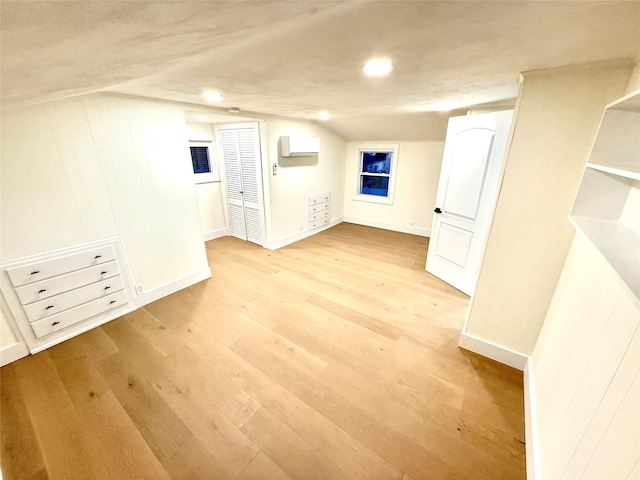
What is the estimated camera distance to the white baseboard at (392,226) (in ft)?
16.4

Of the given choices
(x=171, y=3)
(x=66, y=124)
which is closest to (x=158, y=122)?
(x=66, y=124)

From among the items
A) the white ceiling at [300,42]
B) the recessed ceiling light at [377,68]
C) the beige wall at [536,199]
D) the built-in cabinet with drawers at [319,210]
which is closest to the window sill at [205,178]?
the built-in cabinet with drawers at [319,210]

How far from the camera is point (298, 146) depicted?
402 cm

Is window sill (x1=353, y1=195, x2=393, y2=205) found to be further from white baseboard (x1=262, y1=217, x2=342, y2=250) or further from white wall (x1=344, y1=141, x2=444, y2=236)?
white baseboard (x1=262, y1=217, x2=342, y2=250)

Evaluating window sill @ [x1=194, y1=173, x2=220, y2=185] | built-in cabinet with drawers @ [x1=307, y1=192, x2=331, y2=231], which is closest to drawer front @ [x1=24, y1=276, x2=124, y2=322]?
window sill @ [x1=194, y1=173, x2=220, y2=185]

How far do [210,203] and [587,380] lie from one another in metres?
4.88

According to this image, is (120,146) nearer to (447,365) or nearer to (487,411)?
(447,365)

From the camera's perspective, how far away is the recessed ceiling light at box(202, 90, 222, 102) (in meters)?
2.16

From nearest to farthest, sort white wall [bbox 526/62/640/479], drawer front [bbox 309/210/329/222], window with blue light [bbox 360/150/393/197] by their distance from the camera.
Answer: white wall [bbox 526/62/640/479], drawer front [bbox 309/210/329/222], window with blue light [bbox 360/150/393/197]

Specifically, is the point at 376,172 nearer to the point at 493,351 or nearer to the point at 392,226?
the point at 392,226

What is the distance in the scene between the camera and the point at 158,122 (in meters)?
2.49

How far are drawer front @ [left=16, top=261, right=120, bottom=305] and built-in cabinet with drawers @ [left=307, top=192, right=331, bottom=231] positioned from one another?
3102mm

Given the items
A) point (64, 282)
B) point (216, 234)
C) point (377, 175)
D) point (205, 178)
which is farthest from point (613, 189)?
point (216, 234)

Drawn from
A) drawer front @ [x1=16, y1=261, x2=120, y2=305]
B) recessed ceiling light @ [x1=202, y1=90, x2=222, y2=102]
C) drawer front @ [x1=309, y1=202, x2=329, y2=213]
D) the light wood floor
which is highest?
recessed ceiling light @ [x1=202, y1=90, x2=222, y2=102]
